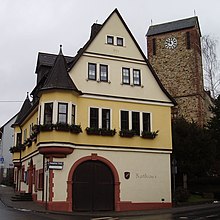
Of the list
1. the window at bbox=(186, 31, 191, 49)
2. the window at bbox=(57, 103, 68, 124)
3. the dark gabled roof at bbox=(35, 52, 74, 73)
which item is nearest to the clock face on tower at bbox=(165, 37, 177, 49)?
the window at bbox=(186, 31, 191, 49)

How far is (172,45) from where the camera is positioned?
2554 inches

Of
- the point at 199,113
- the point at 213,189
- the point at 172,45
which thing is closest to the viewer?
the point at 213,189

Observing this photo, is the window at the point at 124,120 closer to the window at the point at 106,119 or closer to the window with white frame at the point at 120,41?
the window at the point at 106,119

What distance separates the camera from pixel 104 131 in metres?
28.9

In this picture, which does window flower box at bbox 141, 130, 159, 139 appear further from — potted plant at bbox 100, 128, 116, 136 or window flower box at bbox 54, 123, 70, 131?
window flower box at bbox 54, 123, 70, 131

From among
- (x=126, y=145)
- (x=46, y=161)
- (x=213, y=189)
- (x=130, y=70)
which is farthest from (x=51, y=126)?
(x=213, y=189)

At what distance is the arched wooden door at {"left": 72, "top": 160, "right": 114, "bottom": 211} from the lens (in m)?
27.7

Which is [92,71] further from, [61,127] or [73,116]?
[61,127]

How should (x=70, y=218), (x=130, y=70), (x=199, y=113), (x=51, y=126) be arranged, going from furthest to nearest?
(x=199, y=113), (x=130, y=70), (x=51, y=126), (x=70, y=218)

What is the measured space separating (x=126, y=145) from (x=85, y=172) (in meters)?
3.66

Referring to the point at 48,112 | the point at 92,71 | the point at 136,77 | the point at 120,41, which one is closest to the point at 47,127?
the point at 48,112

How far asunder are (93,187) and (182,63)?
39.0 m

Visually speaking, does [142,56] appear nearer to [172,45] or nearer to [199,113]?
[199,113]

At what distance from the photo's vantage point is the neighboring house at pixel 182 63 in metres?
59.9
